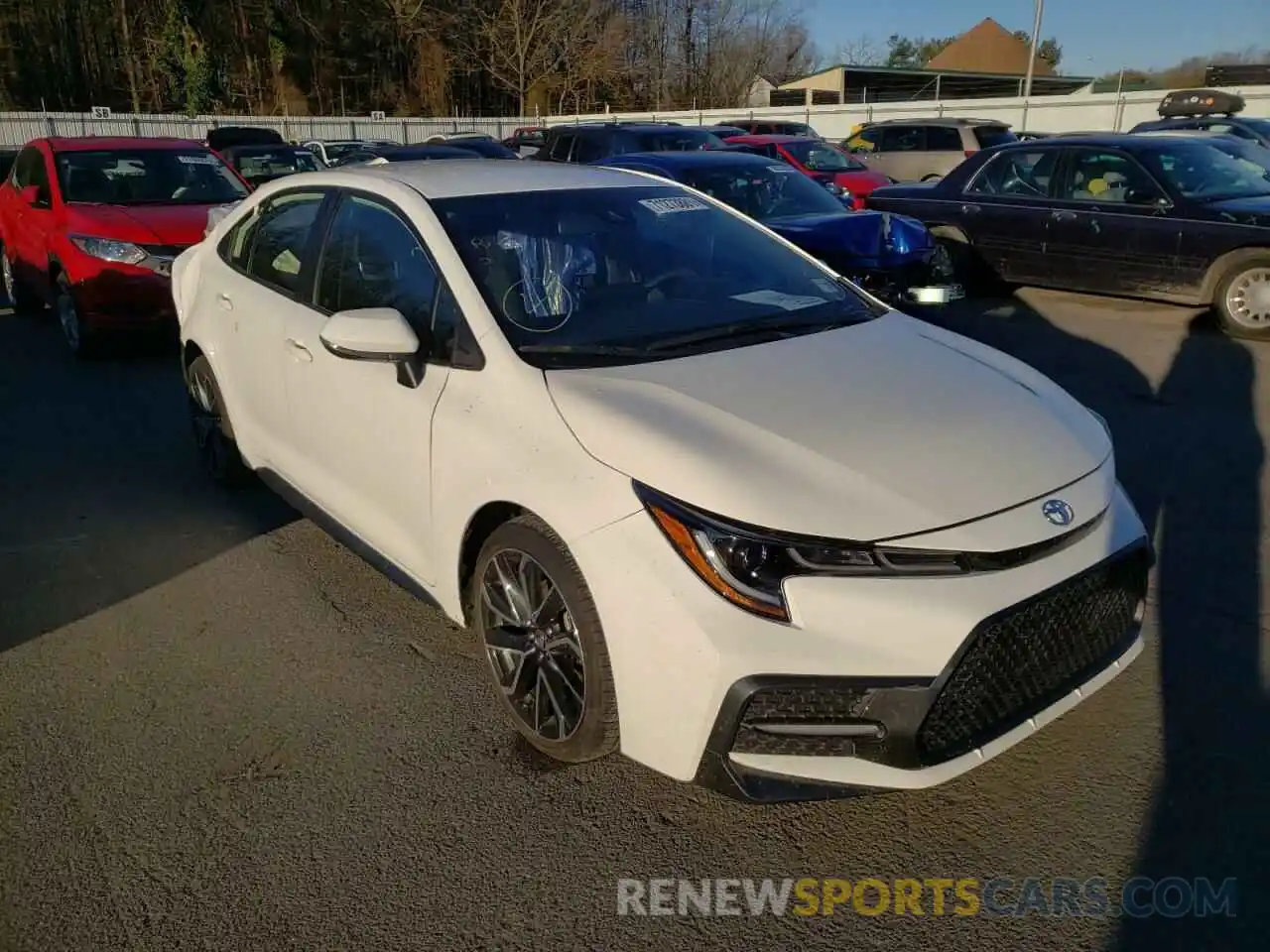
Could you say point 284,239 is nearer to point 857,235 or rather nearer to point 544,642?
point 544,642

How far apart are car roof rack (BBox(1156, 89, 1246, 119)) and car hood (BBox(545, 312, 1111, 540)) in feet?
64.9

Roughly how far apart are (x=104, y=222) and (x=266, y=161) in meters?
8.35

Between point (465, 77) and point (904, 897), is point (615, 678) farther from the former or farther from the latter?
point (465, 77)

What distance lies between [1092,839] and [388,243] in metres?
2.95

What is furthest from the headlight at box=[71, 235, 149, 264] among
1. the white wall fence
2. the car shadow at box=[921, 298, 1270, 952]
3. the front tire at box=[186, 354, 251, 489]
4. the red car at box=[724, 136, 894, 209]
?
the white wall fence

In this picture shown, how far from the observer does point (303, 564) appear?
443cm

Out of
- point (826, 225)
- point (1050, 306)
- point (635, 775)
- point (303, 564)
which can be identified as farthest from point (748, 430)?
point (1050, 306)

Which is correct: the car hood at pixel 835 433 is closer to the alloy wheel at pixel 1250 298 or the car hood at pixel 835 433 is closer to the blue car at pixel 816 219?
the blue car at pixel 816 219

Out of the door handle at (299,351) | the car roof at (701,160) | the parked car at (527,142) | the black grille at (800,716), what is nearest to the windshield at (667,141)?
the car roof at (701,160)

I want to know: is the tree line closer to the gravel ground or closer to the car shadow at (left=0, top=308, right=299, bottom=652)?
the car shadow at (left=0, top=308, right=299, bottom=652)

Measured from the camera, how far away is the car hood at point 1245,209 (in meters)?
8.10

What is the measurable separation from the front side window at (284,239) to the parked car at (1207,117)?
1508 cm

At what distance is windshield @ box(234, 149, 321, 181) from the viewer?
49.9ft

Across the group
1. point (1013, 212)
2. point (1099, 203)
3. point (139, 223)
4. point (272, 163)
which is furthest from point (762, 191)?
point (272, 163)
